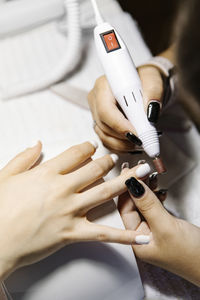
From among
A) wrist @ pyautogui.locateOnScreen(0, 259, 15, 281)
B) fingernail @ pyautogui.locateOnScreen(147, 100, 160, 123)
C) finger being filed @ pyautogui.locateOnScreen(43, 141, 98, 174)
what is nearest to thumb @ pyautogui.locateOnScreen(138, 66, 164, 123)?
fingernail @ pyautogui.locateOnScreen(147, 100, 160, 123)

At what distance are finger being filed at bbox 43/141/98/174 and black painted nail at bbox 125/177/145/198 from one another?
2.8 inches

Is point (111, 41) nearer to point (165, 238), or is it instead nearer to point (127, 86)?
point (127, 86)

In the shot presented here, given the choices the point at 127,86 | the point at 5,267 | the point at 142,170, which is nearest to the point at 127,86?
the point at 127,86

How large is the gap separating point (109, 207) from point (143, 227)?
56mm

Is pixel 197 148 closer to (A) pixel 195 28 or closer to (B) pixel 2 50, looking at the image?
(A) pixel 195 28

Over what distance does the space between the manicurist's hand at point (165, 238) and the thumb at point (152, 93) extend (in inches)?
3.4

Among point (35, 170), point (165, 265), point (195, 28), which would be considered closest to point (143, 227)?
point (165, 265)

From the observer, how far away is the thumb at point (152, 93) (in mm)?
487

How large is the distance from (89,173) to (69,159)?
0.11ft

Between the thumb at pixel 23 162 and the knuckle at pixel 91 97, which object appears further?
the knuckle at pixel 91 97

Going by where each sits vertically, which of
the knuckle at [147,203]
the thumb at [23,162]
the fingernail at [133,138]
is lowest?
the knuckle at [147,203]

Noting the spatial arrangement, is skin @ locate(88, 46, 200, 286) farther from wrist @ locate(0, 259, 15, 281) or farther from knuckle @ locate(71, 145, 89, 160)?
wrist @ locate(0, 259, 15, 281)

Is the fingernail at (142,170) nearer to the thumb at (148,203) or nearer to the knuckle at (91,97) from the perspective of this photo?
the thumb at (148,203)

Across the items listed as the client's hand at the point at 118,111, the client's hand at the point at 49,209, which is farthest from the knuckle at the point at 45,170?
the client's hand at the point at 118,111
